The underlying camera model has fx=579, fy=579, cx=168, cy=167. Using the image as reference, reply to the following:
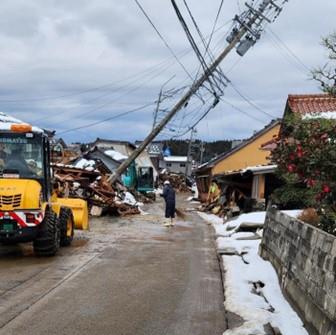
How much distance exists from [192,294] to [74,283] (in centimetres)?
205

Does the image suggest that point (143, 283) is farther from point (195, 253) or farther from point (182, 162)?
point (182, 162)

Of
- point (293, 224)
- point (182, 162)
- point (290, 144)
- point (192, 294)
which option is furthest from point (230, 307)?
point (182, 162)

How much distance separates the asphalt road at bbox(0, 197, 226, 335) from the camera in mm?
7285

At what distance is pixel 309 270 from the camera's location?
7.44 meters

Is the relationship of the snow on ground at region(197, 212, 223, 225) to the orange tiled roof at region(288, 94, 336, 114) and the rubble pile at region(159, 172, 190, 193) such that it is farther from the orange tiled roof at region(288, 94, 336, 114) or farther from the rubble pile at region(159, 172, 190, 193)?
the rubble pile at region(159, 172, 190, 193)

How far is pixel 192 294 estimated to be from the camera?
9.42 meters

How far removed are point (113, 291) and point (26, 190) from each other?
3.89m

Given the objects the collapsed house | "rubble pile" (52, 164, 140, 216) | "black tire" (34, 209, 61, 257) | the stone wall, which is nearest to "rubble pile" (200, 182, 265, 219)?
the collapsed house

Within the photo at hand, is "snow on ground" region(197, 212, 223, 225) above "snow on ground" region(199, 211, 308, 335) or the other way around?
the other way around

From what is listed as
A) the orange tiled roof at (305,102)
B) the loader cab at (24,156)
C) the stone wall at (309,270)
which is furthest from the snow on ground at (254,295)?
the orange tiled roof at (305,102)

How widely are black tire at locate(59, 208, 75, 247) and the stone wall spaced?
6035 millimetres

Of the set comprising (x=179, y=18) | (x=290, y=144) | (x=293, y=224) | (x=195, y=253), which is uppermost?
(x=179, y=18)

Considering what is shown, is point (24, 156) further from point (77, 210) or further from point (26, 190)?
point (77, 210)

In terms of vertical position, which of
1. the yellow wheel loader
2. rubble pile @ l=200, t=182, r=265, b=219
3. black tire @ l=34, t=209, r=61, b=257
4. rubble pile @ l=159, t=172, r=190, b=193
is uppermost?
the yellow wheel loader
